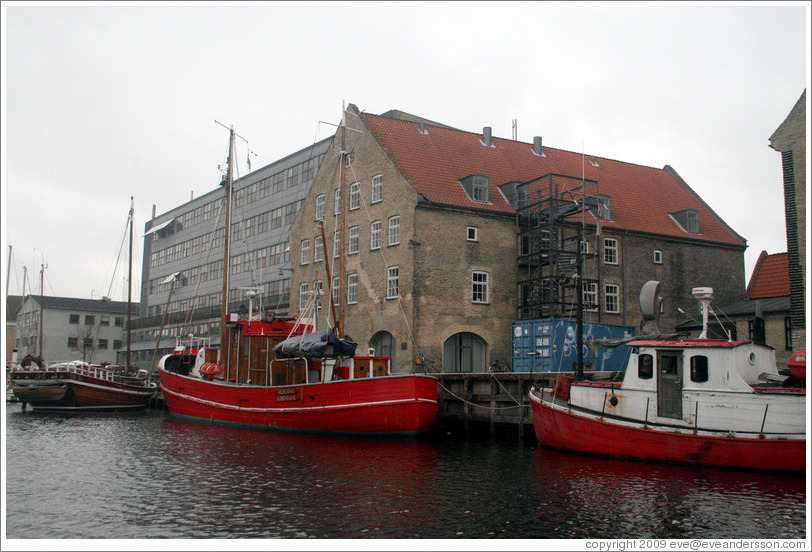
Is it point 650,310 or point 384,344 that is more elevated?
point 650,310

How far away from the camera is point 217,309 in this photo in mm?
63500

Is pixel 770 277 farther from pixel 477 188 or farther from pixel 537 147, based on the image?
pixel 477 188

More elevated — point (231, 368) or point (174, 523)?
point (231, 368)

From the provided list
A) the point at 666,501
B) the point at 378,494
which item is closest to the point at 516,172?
the point at 666,501

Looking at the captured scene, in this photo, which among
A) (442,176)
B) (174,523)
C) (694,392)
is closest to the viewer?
(174,523)

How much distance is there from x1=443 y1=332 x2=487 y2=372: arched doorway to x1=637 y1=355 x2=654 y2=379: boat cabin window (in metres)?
16.3

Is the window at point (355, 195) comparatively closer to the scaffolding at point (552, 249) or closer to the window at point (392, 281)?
the window at point (392, 281)

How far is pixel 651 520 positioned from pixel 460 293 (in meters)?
23.7

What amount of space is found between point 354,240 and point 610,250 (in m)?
14.5

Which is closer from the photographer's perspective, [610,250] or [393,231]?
[393,231]

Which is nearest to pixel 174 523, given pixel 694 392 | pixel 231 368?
pixel 694 392

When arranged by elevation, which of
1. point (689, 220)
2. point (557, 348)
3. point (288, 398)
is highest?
point (689, 220)

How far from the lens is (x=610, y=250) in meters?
40.7

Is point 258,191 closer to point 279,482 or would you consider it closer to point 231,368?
point 231,368
